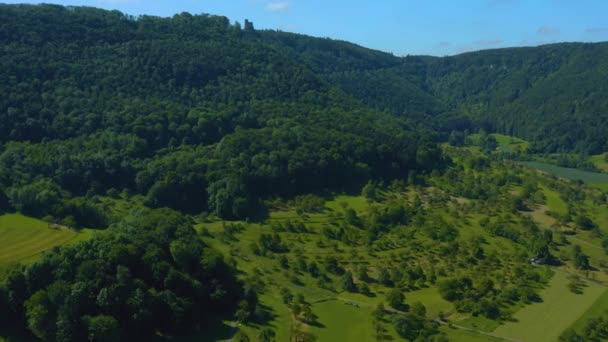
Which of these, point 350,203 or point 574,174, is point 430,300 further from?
point 574,174

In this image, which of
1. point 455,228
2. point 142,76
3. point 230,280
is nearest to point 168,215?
point 230,280

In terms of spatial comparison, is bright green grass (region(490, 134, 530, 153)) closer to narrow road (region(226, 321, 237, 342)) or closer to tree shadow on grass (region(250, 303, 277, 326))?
tree shadow on grass (region(250, 303, 277, 326))

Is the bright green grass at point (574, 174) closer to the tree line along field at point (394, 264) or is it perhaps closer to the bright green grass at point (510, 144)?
the bright green grass at point (510, 144)

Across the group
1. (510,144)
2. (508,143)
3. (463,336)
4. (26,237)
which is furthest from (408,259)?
(508,143)

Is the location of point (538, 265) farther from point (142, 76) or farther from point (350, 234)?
point (142, 76)

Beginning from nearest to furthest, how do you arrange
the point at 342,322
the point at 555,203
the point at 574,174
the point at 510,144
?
1. the point at 342,322
2. the point at 555,203
3. the point at 574,174
4. the point at 510,144

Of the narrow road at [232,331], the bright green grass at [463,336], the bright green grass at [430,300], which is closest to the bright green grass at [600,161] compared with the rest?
the bright green grass at [430,300]

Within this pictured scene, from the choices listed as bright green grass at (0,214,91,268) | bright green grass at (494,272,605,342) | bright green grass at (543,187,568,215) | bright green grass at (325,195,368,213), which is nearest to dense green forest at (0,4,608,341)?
bright green grass at (325,195,368,213)
